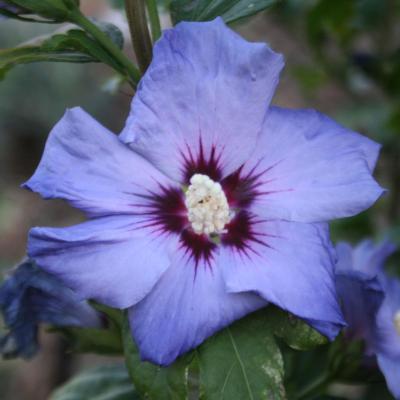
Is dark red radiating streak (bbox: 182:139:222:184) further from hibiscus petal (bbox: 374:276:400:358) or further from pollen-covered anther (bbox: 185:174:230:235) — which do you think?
hibiscus petal (bbox: 374:276:400:358)

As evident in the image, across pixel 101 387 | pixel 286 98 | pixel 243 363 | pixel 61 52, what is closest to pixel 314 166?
pixel 243 363

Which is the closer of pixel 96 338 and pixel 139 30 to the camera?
pixel 139 30

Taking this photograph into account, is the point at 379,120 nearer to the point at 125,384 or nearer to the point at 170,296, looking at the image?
the point at 125,384

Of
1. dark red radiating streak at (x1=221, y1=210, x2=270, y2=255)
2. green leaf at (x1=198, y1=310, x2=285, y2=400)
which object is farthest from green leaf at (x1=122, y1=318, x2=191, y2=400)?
dark red radiating streak at (x1=221, y1=210, x2=270, y2=255)

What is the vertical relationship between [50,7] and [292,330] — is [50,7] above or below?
above

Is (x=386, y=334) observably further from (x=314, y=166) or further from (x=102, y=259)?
(x=102, y=259)

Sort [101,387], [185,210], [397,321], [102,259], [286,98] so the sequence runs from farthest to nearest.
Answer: [286,98], [101,387], [397,321], [185,210], [102,259]

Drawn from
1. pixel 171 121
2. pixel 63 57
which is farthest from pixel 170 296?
pixel 63 57
